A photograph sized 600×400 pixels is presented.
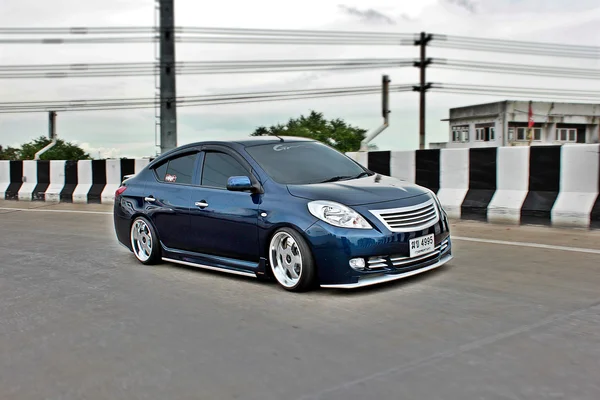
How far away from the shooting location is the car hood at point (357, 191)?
5453 mm

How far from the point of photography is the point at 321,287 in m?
5.65

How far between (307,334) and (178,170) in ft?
10.8

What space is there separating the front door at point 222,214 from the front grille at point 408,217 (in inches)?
47.6

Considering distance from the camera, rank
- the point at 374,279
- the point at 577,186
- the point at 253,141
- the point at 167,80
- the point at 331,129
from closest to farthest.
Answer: the point at 374,279
the point at 253,141
the point at 577,186
the point at 167,80
the point at 331,129

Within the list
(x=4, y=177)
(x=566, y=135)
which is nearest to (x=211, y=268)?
(x=4, y=177)

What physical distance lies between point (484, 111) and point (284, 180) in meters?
62.4

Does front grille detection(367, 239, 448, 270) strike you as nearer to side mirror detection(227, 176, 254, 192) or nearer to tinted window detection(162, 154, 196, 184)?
side mirror detection(227, 176, 254, 192)

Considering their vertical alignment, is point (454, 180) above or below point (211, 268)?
above

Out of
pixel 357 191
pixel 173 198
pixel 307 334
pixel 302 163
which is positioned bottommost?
pixel 307 334

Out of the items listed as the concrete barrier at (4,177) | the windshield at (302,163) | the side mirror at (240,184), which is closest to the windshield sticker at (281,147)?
the windshield at (302,163)

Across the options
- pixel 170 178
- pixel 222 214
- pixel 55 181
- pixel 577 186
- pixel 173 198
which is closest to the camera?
pixel 222 214

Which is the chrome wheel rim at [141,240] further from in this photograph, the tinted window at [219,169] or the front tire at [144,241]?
the tinted window at [219,169]

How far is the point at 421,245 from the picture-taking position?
555cm

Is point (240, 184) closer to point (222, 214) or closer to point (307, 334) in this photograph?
point (222, 214)
